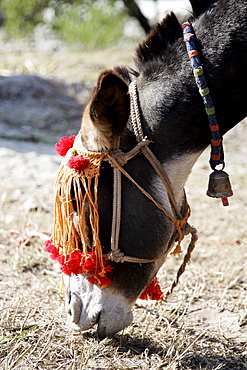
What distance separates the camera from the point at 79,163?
1891mm

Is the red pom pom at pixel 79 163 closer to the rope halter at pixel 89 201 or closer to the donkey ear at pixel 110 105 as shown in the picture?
the rope halter at pixel 89 201

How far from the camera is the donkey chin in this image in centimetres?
204

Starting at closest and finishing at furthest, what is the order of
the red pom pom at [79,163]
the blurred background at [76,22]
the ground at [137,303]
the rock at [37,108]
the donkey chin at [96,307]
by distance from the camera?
the red pom pom at [79,163] → the donkey chin at [96,307] → the ground at [137,303] → the rock at [37,108] → the blurred background at [76,22]

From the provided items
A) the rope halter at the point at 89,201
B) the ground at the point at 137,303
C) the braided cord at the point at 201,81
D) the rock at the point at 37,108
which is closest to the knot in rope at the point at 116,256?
the rope halter at the point at 89,201

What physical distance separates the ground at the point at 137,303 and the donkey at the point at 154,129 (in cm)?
27

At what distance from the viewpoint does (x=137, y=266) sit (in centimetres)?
207

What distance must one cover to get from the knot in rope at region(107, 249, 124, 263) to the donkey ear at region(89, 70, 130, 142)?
53cm

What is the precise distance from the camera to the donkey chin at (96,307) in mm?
2037

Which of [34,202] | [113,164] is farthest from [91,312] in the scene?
[34,202]

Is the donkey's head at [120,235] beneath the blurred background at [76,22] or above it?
beneath

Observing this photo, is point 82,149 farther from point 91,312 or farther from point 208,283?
point 208,283

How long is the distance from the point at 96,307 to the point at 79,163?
2.21 ft

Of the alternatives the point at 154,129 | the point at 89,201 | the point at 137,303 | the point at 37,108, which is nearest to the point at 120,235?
the point at 89,201

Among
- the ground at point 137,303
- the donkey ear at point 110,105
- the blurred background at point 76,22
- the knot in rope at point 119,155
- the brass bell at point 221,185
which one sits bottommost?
the ground at point 137,303
